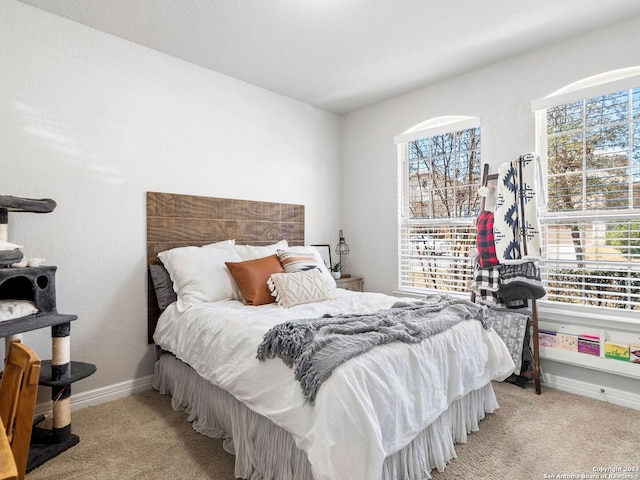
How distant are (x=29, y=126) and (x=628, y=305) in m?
4.19

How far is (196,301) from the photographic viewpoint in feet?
8.30

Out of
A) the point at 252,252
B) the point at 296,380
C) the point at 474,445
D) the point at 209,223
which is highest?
the point at 209,223

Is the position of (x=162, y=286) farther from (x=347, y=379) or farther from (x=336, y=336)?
(x=347, y=379)

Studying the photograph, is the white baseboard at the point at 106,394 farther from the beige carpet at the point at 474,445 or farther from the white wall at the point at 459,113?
the white wall at the point at 459,113

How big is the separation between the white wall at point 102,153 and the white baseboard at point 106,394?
1.6 inches

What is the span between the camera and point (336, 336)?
1.62 meters

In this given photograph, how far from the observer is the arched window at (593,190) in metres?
2.49

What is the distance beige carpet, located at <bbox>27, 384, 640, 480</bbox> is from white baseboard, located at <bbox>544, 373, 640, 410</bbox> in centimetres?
6

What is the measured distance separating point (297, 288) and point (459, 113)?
221 centimetres

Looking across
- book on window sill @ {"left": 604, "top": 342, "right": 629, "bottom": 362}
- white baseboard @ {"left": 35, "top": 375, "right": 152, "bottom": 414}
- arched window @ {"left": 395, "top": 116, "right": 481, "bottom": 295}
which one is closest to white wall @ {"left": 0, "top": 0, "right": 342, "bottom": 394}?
white baseboard @ {"left": 35, "top": 375, "right": 152, "bottom": 414}

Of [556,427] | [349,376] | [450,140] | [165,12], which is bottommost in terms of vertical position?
[556,427]

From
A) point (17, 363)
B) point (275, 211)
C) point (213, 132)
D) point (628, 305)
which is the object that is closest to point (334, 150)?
point (275, 211)

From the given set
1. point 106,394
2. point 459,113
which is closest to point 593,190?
point 459,113

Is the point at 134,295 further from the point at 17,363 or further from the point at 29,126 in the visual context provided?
the point at 17,363
